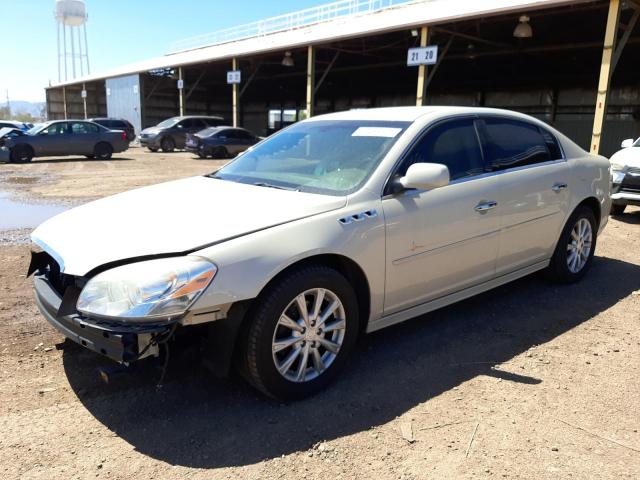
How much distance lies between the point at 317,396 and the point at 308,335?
38 cm

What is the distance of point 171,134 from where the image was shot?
24438 millimetres

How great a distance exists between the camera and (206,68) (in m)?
31.6

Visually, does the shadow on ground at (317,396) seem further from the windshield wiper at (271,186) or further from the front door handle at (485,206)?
the windshield wiper at (271,186)

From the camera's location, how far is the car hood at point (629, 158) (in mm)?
8109

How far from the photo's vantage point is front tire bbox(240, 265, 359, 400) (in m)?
2.67

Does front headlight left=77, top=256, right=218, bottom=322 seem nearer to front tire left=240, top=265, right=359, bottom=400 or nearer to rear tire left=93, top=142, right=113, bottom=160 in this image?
front tire left=240, top=265, right=359, bottom=400

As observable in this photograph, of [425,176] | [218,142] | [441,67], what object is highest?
[441,67]

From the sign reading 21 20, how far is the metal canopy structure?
373 mm

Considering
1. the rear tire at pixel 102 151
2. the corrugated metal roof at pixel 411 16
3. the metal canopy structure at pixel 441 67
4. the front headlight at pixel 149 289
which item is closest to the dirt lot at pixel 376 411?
the front headlight at pixel 149 289

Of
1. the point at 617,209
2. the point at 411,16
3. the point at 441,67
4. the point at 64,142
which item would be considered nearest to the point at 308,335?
the point at 617,209

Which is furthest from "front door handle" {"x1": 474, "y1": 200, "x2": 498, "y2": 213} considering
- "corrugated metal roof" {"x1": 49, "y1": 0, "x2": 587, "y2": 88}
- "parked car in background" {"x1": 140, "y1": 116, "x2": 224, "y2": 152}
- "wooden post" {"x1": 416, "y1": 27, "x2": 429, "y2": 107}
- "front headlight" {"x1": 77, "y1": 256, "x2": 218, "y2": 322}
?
"parked car in background" {"x1": 140, "y1": 116, "x2": 224, "y2": 152}

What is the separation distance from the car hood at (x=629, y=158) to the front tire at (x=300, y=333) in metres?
7.11

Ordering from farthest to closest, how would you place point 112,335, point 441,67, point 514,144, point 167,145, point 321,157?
point 441,67 → point 167,145 → point 514,144 → point 321,157 → point 112,335

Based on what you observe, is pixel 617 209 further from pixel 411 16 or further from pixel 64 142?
pixel 64 142
